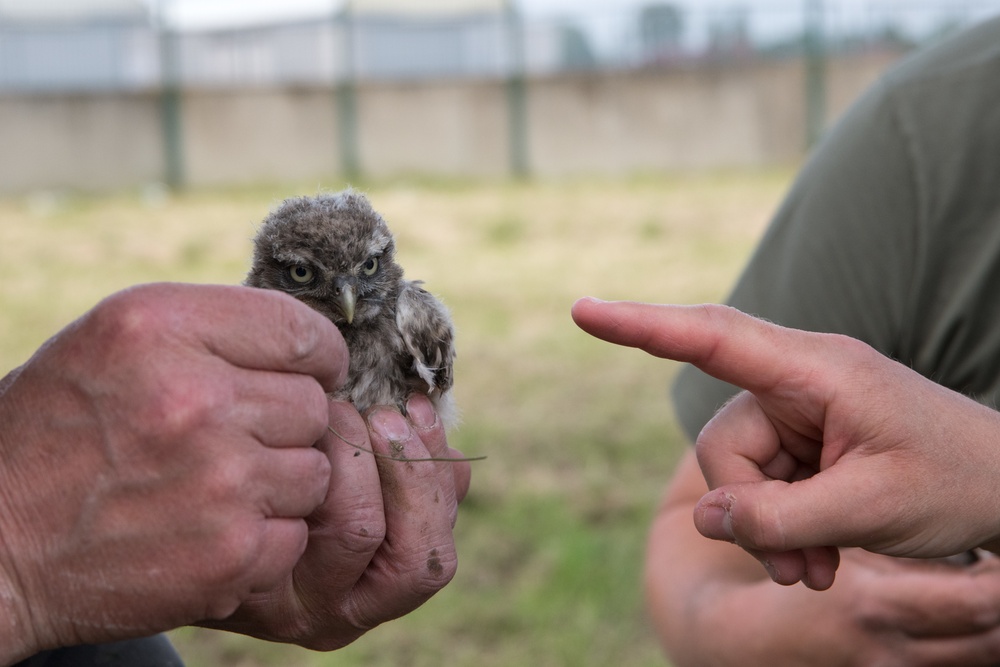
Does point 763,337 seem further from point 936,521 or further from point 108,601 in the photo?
point 108,601

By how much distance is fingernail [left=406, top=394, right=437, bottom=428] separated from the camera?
2.16m

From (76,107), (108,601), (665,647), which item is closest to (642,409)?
(665,647)

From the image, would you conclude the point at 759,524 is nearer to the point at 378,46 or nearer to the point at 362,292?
the point at 362,292

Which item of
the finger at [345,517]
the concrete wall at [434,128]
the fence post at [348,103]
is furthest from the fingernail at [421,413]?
the fence post at [348,103]

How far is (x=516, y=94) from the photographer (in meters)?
21.5

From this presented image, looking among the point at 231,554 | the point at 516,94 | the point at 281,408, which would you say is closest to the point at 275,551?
the point at 231,554

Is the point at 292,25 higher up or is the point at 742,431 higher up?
the point at 292,25

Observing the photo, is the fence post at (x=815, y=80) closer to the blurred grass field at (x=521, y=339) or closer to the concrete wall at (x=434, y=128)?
the concrete wall at (x=434, y=128)

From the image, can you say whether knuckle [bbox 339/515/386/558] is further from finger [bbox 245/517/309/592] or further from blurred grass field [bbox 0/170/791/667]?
blurred grass field [bbox 0/170/791/667]

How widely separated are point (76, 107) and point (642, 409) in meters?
15.3

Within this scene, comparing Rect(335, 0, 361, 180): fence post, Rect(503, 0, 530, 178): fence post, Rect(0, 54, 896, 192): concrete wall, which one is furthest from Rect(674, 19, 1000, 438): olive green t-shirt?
Rect(503, 0, 530, 178): fence post

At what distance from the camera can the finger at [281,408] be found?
1691mm

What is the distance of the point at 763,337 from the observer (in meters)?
1.83

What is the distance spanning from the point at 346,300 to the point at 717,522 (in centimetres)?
103
